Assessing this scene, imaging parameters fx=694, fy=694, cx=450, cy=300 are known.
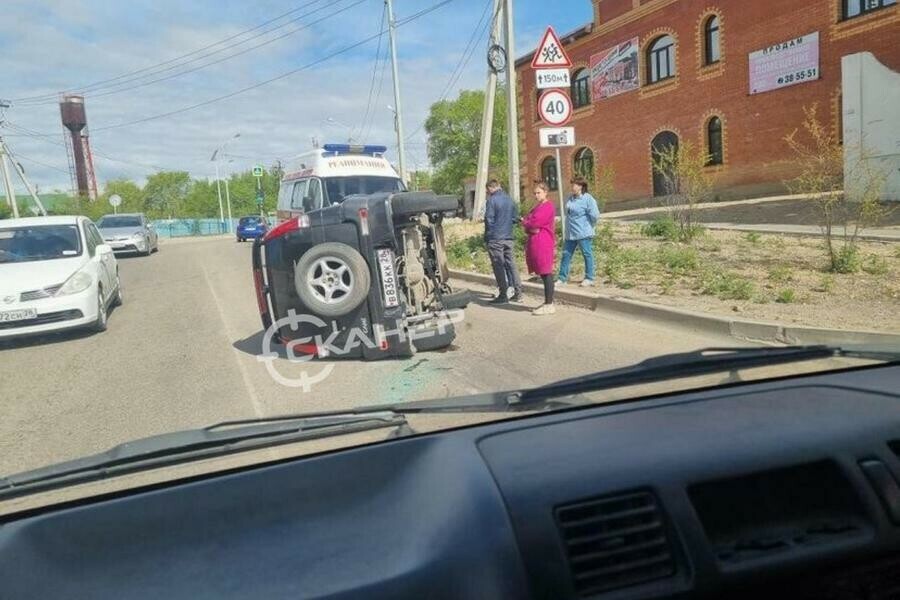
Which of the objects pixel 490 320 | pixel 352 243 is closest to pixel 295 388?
pixel 352 243

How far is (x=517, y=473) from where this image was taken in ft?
6.20

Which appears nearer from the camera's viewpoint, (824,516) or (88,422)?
(824,516)

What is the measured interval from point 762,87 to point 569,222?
17.1m

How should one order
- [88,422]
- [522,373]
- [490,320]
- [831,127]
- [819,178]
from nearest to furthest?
1. [88,422]
2. [522,373]
3. [490,320]
4. [819,178]
5. [831,127]

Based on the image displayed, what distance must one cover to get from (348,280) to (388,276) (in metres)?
0.35

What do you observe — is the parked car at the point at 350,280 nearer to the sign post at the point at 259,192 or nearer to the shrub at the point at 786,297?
the shrub at the point at 786,297

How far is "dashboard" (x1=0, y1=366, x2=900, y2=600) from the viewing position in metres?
1.55

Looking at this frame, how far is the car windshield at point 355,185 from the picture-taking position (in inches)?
550

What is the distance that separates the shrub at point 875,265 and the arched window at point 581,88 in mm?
17789

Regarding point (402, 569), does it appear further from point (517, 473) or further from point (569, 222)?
point (569, 222)

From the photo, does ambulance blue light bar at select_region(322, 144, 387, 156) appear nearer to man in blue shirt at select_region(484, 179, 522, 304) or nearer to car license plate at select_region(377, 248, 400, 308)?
man in blue shirt at select_region(484, 179, 522, 304)

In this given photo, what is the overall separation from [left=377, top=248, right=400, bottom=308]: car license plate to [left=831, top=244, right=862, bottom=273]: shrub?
620 centimetres

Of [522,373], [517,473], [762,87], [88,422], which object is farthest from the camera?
[762,87]

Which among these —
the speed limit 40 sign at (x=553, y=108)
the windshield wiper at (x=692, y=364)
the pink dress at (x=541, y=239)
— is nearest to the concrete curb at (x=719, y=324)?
the pink dress at (x=541, y=239)
